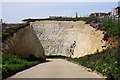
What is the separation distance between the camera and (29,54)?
61.3 metres

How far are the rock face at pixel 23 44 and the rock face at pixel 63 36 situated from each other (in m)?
12.0

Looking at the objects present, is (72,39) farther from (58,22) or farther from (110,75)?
(110,75)

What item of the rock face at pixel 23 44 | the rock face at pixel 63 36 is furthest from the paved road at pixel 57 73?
the rock face at pixel 63 36

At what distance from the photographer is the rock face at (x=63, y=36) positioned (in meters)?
83.7

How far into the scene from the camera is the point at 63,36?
96.6m

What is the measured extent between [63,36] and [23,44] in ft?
120

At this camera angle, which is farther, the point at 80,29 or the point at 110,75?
the point at 80,29

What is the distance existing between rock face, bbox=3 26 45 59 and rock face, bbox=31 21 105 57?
471 inches

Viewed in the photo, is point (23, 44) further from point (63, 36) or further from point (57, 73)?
point (63, 36)

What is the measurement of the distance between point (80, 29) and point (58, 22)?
1321 cm

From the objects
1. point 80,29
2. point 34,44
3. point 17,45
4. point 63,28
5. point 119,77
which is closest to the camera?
point 119,77

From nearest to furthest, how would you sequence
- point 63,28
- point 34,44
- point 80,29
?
point 34,44 < point 80,29 < point 63,28

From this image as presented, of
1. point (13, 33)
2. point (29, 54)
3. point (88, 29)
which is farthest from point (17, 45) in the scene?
point (88, 29)

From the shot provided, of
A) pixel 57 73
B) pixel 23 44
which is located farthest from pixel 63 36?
pixel 57 73
